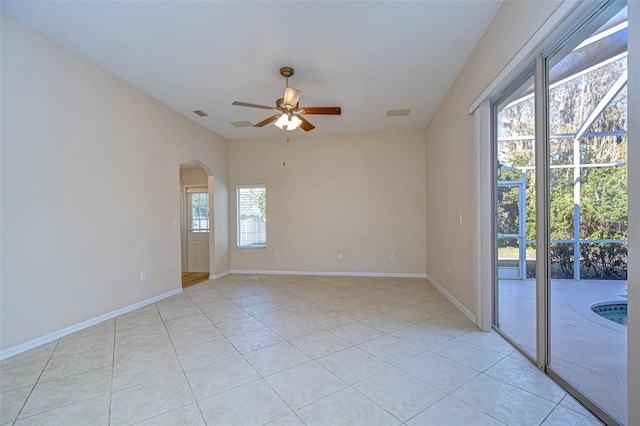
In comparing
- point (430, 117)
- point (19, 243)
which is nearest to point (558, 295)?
point (430, 117)

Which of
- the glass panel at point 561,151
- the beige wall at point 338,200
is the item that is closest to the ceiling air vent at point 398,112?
the beige wall at point 338,200

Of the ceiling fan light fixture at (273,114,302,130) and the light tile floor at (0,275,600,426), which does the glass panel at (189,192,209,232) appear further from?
the ceiling fan light fixture at (273,114,302,130)

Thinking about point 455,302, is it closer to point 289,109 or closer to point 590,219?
point 590,219

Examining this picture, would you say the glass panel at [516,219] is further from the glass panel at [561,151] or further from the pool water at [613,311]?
the pool water at [613,311]

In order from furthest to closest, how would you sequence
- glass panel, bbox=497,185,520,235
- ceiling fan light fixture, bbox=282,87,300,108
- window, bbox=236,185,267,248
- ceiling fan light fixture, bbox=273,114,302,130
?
window, bbox=236,185,267,248, ceiling fan light fixture, bbox=273,114,302,130, ceiling fan light fixture, bbox=282,87,300,108, glass panel, bbox=497,185,520,235

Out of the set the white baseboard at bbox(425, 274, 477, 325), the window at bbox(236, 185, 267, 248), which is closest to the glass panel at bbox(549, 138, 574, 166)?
the white baseboard at bbox(425, 274, 477, 325)

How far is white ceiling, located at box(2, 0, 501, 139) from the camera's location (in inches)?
95.7

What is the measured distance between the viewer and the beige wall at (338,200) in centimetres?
567

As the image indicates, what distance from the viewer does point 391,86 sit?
385 cm

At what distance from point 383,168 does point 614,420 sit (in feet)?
15.4

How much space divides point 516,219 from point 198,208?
635cm

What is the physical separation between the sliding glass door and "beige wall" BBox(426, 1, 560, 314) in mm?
316

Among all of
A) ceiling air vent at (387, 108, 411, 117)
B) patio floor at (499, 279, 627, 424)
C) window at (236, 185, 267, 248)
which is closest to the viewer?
patio floor at (499, 279, 627, 424)

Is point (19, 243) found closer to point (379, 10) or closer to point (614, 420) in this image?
point (379, 10)
